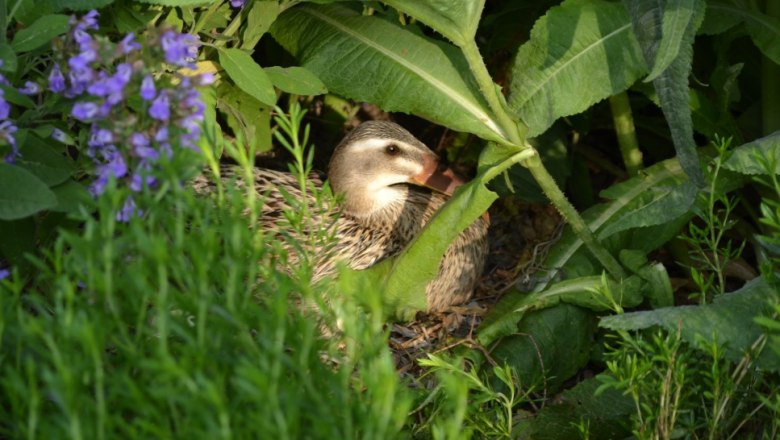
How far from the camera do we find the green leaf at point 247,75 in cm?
343

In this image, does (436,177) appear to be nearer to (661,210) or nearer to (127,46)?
(661,210)

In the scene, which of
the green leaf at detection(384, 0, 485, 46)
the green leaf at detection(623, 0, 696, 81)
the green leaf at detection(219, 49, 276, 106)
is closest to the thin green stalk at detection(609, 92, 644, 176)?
the green leaf at detection(623, 0, 696, 81)

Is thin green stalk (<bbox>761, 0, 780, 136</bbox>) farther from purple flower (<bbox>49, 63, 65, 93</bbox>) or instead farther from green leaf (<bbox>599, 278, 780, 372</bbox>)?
purple flower (<bbox>49, 63, 65, 93</bbox>)

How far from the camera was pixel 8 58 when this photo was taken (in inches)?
109

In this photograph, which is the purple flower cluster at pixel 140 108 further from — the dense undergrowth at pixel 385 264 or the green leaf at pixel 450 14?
the green leaf at pixel 450 14

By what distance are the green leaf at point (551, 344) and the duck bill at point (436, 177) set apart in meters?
0.84

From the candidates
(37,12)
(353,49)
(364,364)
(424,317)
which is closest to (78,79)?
(37,12)

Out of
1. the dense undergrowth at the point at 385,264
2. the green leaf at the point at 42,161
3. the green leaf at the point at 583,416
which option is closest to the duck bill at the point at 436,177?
the dense undergrowth at the point at 385,264

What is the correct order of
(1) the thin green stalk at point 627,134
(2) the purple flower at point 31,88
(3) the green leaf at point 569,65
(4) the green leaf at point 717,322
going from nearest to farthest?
(2) the purple flower at point 31,88 → (4) the green leaf at point 717,322 → (3) the green leaf at point 569,65 → (1) the thin green stalk at point 627,134

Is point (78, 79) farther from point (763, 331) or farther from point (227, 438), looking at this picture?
point (763, 331)

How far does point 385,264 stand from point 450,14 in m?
0.89

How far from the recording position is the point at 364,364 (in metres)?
2.08

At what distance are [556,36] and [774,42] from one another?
75 cm

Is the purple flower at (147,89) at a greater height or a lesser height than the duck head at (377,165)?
greater
